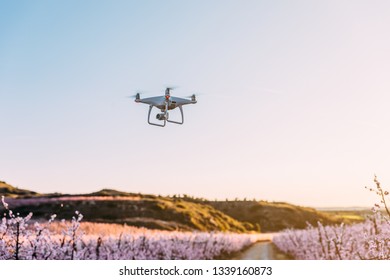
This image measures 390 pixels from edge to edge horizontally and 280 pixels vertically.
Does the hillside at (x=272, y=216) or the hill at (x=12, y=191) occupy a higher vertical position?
the hill at (x=12, y=191)

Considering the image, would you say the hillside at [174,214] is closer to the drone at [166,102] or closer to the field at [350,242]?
the field at [350,242]

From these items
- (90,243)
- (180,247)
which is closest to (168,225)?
(180,247)

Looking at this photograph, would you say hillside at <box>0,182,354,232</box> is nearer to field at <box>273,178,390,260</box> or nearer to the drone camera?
field at <box>273,178,390,260</box>

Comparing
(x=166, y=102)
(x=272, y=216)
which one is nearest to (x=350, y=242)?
(x=166, y=102)

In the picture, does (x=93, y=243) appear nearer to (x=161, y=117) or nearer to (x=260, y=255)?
(x=161, y=117)

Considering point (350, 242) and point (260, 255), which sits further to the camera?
point (260, 255)

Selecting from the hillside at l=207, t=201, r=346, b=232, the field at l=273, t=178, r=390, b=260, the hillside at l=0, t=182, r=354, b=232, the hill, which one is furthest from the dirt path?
the hill

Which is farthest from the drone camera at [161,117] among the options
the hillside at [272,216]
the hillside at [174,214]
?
the hillside at [174,214]

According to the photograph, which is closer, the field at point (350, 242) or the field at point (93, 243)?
the field at point (350, 242)

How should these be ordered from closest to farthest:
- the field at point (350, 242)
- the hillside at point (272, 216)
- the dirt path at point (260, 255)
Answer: the field at point (350, 242), the dirt path at point (260, 255), the hillside at point (272, 216)
